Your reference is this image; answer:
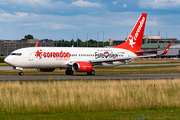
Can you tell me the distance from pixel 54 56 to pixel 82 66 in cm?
427

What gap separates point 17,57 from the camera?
3894 cm

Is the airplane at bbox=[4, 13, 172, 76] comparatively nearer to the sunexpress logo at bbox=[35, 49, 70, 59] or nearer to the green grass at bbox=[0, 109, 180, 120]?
the sunexpress logo at bbox=[35, 49, 70, 59]

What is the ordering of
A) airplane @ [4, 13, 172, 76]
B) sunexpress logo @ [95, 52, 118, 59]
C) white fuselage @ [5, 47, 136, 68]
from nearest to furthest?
1. white fuselage @ [5, 47, 136, 68]
2. airplane @ [4, 13, 172, 76]
3. sunexpress logo @ [95, 52, 118, 59]

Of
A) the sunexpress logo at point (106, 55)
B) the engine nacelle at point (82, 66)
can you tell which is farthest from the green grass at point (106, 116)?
the sunexpress logo at point (106, 55)

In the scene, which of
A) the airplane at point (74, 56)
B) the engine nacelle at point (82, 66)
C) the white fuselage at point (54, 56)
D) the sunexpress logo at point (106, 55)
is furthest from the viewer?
the sunexpress logo at point (106, 55)

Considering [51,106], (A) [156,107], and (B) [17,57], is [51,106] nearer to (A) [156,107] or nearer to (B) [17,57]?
(A) [156,107]

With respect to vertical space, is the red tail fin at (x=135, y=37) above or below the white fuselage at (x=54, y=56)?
above

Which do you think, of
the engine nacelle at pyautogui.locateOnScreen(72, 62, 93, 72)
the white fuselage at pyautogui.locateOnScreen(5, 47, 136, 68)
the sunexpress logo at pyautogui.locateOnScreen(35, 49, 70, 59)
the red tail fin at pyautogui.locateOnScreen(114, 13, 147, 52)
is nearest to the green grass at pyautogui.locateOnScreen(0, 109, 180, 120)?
the engine nacelle at pyautogui.locateOnScreen(72, 62, 93, 72)

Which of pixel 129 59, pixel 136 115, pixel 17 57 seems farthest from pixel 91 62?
pixel 136 115

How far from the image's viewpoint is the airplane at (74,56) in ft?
129

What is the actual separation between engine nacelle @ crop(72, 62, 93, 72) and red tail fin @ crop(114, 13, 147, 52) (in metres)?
10.3

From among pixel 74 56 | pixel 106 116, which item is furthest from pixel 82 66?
pixel 106 116

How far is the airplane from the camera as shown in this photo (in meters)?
39.4

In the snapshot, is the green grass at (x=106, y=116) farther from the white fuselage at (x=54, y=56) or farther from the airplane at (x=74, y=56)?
the white fuselage at (x=54, y=56)
